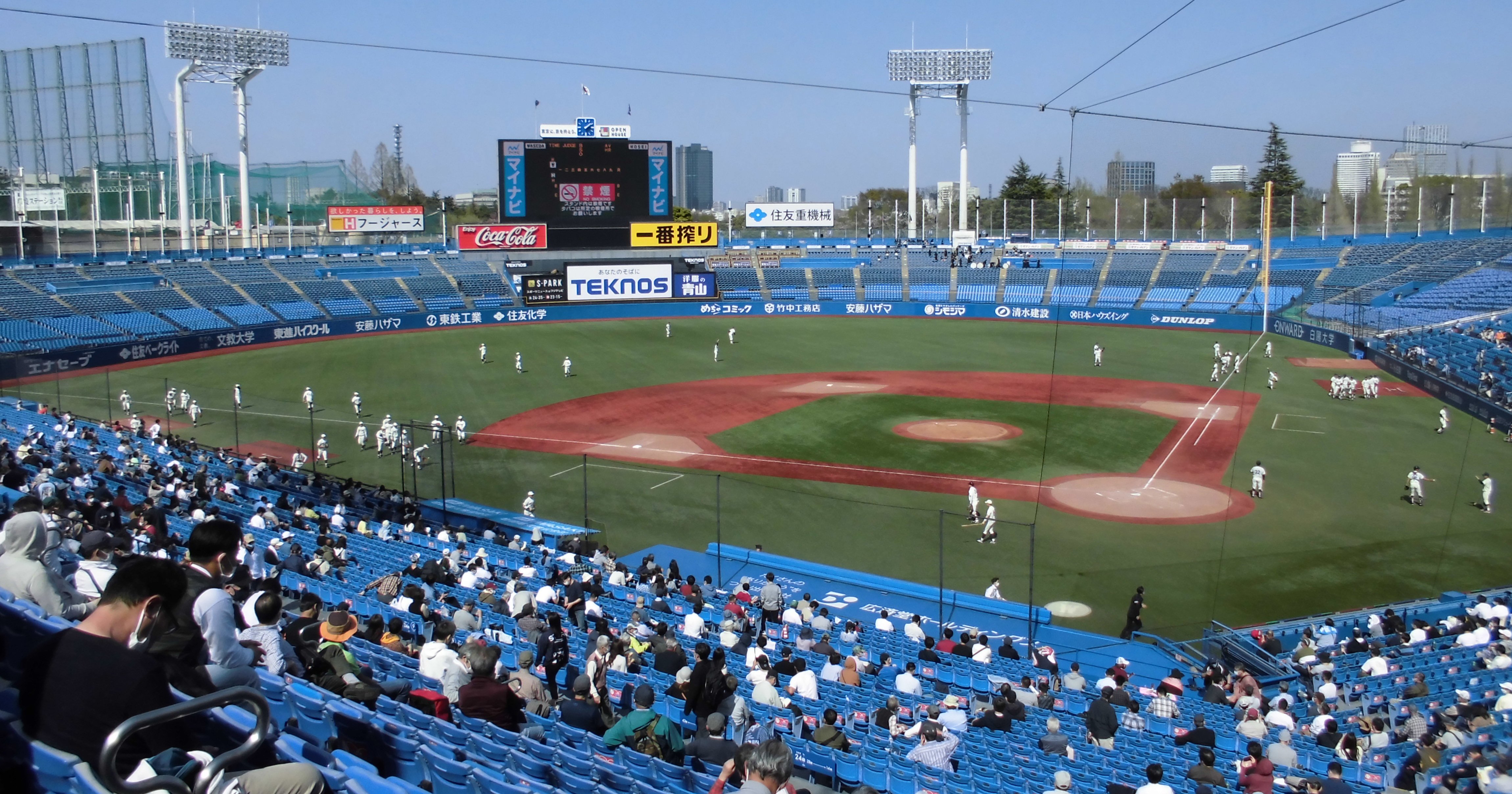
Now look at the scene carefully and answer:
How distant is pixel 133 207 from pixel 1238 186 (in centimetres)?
9082

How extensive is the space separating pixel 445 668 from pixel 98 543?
4.19m

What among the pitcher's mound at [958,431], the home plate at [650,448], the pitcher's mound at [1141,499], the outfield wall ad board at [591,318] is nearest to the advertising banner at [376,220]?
the outfield wall ad board at [591,318]

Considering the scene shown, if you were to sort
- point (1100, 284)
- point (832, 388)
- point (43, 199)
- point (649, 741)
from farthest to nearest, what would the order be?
point (1100, 284)
point (43, 199)
point (832, 388)
point (649, 741)

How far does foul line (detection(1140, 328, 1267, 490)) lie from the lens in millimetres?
28547

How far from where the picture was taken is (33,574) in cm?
626

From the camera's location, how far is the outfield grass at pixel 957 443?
2964 centimetres

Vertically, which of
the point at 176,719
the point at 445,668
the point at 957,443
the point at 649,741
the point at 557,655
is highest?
the point at 176,719

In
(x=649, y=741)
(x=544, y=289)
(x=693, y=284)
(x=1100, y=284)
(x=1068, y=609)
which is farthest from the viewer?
(x=1100, y=284)

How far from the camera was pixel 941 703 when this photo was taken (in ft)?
37.8

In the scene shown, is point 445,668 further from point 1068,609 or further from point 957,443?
point 957,443

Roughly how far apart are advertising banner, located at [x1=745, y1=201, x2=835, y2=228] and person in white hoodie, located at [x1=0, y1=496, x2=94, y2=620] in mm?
82128

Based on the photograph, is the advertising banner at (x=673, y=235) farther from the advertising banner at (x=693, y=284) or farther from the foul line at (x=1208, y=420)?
the foul line at (x=1208, y=420)

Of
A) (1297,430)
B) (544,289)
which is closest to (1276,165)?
(1297,430)

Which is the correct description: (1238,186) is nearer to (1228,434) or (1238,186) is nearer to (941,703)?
(1228,434)
